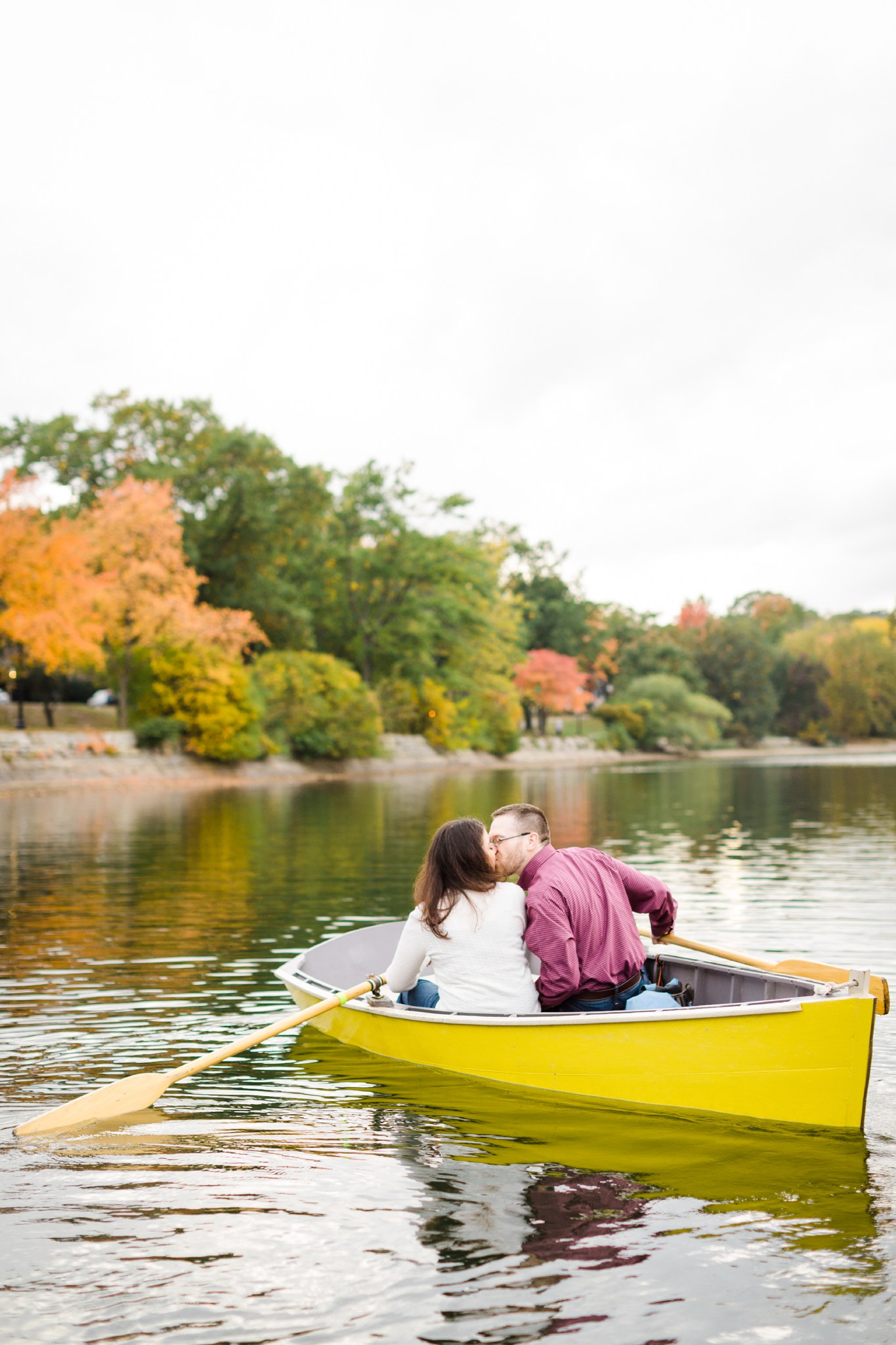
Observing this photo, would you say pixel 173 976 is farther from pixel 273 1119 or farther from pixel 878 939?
pixel 878 939

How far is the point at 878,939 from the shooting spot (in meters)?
9.75

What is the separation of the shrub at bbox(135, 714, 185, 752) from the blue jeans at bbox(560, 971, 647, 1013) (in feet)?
102

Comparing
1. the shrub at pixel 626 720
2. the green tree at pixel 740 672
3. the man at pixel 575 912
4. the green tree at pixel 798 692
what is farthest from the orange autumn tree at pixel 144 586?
the green tree at pixel 798 692

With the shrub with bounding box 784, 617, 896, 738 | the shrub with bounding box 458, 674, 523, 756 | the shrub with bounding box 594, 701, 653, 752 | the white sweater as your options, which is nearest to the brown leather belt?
the white sweater

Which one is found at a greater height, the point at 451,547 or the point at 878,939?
the point at 451,547

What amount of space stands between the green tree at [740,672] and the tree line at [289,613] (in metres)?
0.28

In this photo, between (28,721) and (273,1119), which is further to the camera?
(28,721)

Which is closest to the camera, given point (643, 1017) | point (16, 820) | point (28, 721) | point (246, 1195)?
point (246, 1195)

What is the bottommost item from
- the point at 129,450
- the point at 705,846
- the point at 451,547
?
the point at 705,846

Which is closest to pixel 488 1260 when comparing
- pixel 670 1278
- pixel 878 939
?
pixel 670 1278

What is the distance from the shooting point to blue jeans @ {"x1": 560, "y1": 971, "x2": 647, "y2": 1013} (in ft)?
18.7

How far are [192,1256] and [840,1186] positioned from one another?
249 cm

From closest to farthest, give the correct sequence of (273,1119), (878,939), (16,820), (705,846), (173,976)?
(273,1119)
(173,976)
(878,939)
(705,846)
(16,820)

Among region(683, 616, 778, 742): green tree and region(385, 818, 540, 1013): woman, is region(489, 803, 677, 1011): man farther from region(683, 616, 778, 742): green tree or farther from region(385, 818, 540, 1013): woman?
region(683, 616, 778, 742): green tree
